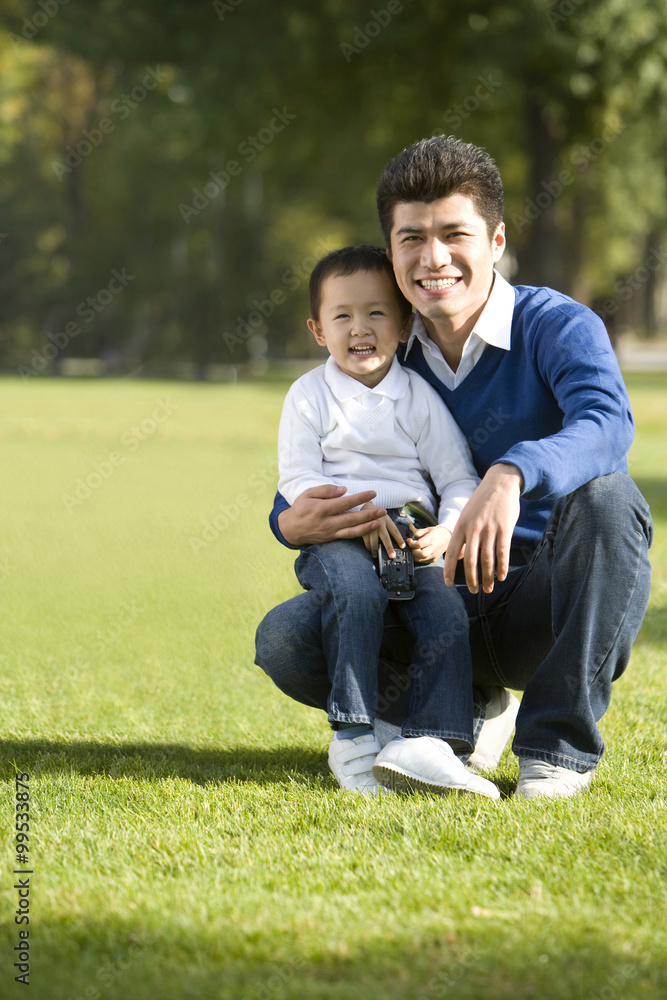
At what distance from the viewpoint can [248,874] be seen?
8.28 ft

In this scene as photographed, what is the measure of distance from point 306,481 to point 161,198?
1413 inches

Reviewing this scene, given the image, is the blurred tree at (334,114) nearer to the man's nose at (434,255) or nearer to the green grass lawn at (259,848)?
the green grass lawn at (259,848)

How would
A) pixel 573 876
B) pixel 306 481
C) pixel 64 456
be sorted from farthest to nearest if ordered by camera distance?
pixel 64 456 < pixel 306 481 < pixel 573 876

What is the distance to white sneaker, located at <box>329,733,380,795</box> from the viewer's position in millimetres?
3057

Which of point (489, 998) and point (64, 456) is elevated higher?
point (489, 998)

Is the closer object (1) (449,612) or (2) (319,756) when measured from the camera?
(1) (449,612)

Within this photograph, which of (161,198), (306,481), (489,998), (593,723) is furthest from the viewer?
(161,198)

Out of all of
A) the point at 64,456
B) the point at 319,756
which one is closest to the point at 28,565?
the point at 319,756

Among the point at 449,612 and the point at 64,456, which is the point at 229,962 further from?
the point at 64,456
